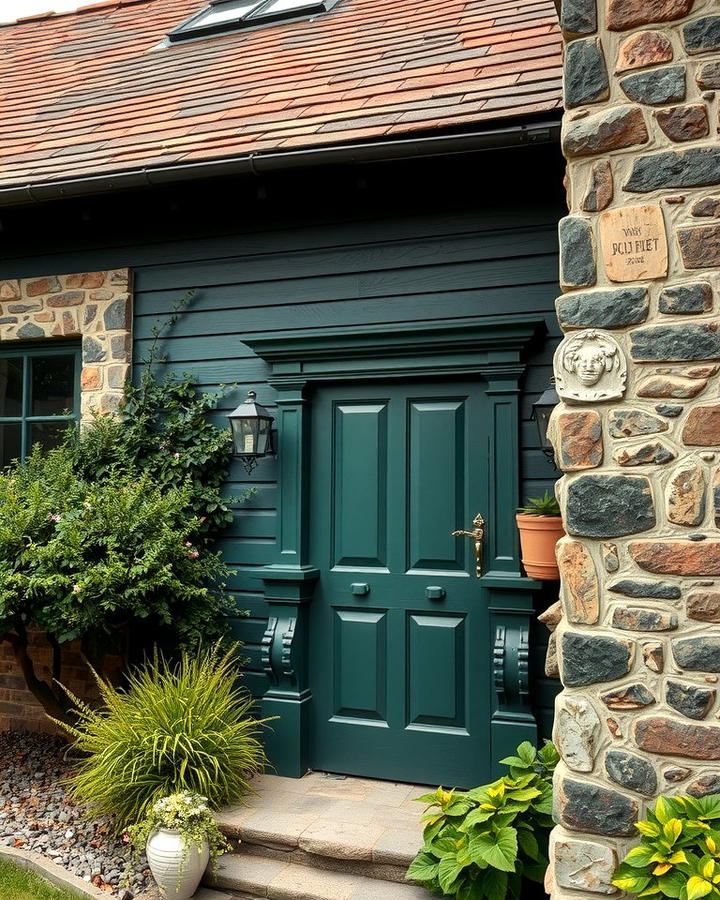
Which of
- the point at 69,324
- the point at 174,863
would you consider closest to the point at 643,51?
the point at 174,863

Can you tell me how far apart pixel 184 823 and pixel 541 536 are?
1.91m

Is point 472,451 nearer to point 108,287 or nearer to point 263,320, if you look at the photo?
point 263,320

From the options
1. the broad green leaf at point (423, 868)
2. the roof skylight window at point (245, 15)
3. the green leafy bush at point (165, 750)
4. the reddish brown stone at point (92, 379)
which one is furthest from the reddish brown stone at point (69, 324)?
the broad green leaf at point (423, 868)

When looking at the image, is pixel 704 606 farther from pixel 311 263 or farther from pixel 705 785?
pixel 311 263

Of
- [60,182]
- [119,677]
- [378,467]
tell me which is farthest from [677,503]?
[60,182]

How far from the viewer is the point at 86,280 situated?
15.9ft

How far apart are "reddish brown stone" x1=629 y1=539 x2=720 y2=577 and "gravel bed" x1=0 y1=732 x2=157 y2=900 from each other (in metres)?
2.43

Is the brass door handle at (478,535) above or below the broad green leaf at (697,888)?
above

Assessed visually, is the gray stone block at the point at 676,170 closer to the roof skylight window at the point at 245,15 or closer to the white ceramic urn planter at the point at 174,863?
the white ceramic urn planter at the point at 174,863

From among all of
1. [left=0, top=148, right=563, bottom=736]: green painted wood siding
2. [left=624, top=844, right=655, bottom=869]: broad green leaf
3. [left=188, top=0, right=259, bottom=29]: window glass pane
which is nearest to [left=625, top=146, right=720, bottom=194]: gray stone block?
[left=0, top=148, right=563, bottom=736]: green painted wood siding

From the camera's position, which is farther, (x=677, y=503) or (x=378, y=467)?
(x=378, y=467)

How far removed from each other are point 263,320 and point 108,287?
3.60 feet

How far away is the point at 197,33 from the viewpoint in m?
6.25

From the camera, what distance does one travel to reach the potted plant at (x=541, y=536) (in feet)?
11.1
